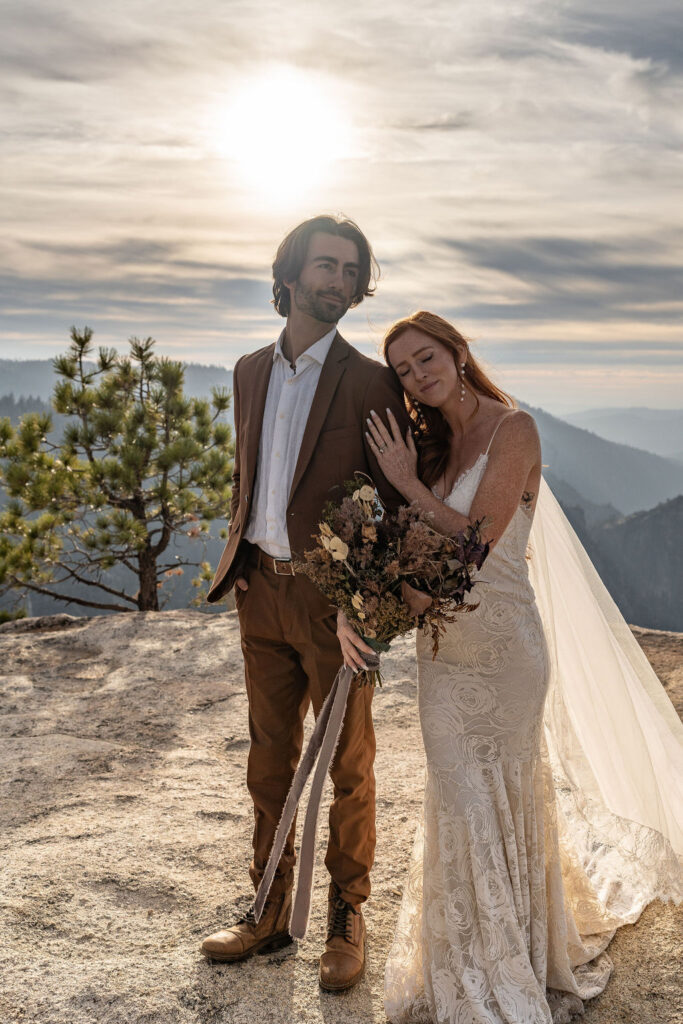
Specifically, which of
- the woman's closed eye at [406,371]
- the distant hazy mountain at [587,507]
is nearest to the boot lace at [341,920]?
the woman's closed eye at [406,371]

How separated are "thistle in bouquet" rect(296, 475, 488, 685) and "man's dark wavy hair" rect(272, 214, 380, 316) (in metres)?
0.89

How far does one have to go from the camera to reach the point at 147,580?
36.3ft

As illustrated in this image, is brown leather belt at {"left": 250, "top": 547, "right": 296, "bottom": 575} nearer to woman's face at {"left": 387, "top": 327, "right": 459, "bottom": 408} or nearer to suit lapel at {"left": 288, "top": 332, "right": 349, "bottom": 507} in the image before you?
suit lapel at {"left": 288, "top": 332, "right": 349, "bottom": 507}

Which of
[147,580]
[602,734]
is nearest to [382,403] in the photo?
[602,734]

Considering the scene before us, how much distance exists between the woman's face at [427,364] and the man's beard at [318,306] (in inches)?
11.5

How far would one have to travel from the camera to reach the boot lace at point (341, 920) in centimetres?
270

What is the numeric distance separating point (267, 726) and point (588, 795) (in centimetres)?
122

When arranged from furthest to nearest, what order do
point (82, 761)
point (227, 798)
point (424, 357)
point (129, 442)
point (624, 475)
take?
point (624, 475), point (129, 442), point (82, 761), point (227, 798), point (424, 357)

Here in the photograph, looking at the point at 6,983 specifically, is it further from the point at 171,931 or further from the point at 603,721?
the point at 603,721

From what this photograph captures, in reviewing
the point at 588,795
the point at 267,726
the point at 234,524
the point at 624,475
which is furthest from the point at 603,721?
the point at 624,475

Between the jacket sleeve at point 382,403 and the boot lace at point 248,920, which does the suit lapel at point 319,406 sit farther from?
the boot lace at point 248,920

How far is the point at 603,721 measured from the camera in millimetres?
2977

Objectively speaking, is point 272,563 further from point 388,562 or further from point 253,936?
point 253,936

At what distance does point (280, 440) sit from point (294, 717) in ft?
3.25
